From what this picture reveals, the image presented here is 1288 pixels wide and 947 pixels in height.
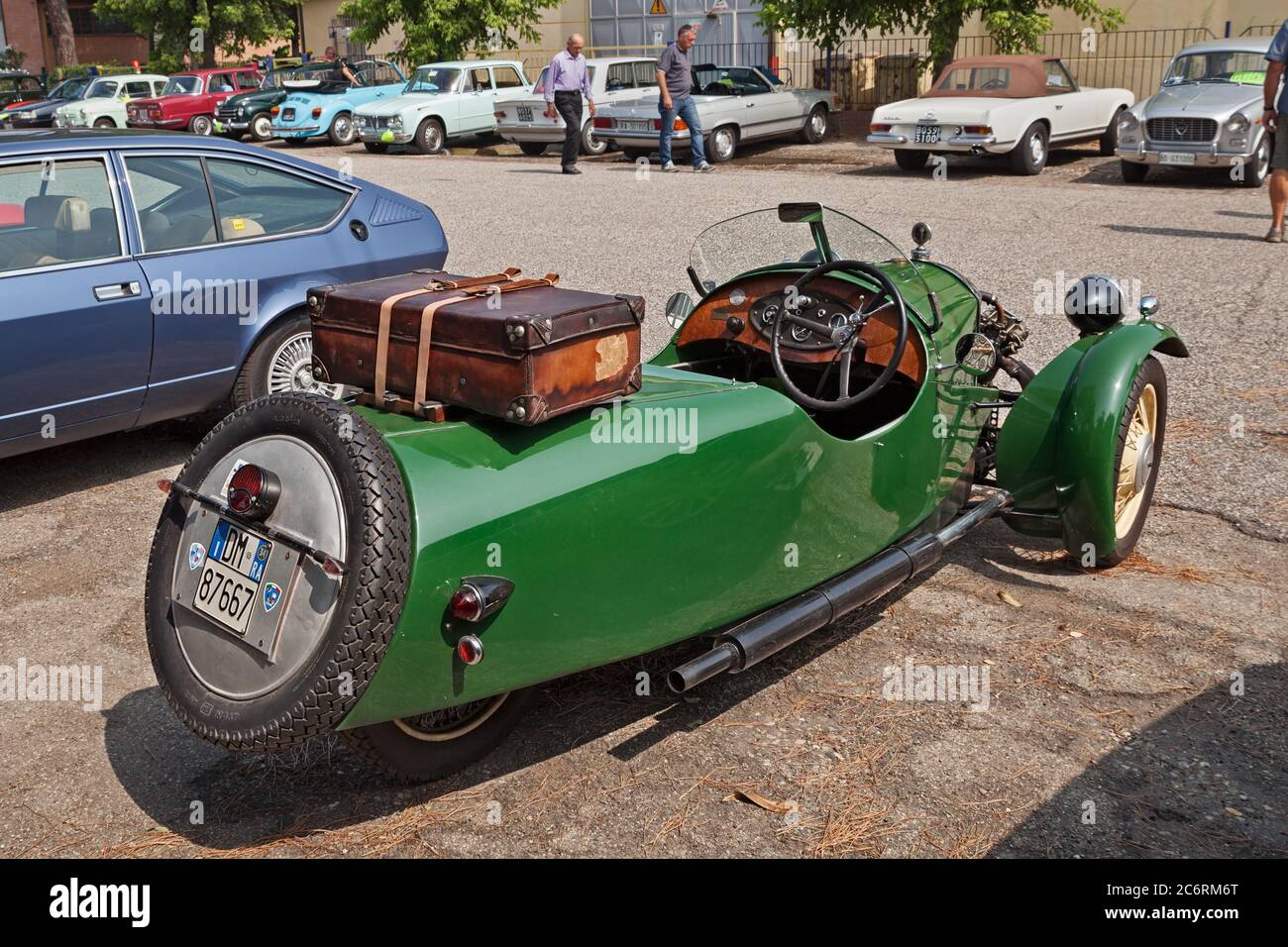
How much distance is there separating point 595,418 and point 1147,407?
2.82m

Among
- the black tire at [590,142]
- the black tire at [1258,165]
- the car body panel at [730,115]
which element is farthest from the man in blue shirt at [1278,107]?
the black tire at [590,142]

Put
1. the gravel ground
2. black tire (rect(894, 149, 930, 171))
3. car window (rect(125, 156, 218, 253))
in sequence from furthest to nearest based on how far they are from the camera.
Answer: black tire (rect(894, 149, 930, 171)) → car window (rect(125, 156, 218, 253)) → the gravel ground

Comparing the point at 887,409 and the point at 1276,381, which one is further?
the point at 1276,381

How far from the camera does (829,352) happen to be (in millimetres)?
4293

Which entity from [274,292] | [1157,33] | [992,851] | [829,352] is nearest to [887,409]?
[829,352]

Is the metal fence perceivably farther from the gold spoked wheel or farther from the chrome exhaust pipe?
the chrome exhaust pipe

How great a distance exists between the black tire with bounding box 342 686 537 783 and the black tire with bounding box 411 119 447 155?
65.3 ft

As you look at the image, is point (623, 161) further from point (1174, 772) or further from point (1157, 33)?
point (1174, 772)

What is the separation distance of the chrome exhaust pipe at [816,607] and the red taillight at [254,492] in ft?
3.67

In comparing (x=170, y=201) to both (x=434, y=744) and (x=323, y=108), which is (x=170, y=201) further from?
(x=323, y=108)

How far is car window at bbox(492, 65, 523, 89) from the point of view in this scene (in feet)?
76.2

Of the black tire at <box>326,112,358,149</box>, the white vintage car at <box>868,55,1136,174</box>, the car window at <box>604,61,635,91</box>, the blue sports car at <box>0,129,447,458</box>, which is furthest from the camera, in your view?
the black tire at <box>326,112,358,149</box>

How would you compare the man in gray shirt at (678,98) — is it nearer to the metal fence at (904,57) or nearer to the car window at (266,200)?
the metal fence at (904,57)

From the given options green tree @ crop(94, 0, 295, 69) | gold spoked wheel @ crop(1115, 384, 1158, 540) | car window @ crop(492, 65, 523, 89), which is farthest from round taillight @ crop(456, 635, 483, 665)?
green tree @ crop(94, 0, 295, 69)
